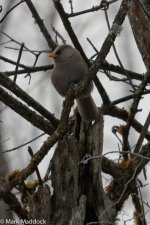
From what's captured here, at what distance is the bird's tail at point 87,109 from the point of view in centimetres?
417

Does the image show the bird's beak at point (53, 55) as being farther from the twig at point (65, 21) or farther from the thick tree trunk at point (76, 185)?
the thick tree trunk at point (76, 185)

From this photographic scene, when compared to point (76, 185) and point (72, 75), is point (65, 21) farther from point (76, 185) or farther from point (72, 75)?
point (76, 185)

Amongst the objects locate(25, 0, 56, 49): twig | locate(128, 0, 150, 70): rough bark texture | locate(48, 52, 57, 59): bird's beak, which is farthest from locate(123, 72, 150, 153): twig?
locate(25, 0, 56, 49): twig

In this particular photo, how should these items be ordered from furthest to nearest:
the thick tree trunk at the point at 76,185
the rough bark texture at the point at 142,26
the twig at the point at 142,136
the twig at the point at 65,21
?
the rough bark texture at the point at 142,26, the twig at the point at 142,136, the twig at the point at 65,21, the thick tree trunk at the point at 76,185

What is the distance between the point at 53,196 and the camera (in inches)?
143

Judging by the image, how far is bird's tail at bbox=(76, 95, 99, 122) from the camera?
13.7ft

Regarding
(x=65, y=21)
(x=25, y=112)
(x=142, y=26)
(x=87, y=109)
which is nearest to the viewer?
(x=65, y=21)

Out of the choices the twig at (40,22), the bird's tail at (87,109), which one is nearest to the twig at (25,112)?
the bird's tail at (87,109)

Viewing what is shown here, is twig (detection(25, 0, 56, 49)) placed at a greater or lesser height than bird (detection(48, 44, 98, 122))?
greater

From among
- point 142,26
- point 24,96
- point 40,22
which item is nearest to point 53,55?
point 40,22

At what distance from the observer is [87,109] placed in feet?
14.0

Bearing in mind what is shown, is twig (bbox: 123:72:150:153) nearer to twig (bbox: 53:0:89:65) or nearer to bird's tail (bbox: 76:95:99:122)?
bird's tail (bbox: 76:95:99:122)

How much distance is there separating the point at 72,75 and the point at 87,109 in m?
0.27

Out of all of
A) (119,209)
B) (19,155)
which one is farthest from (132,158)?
(19,155)
